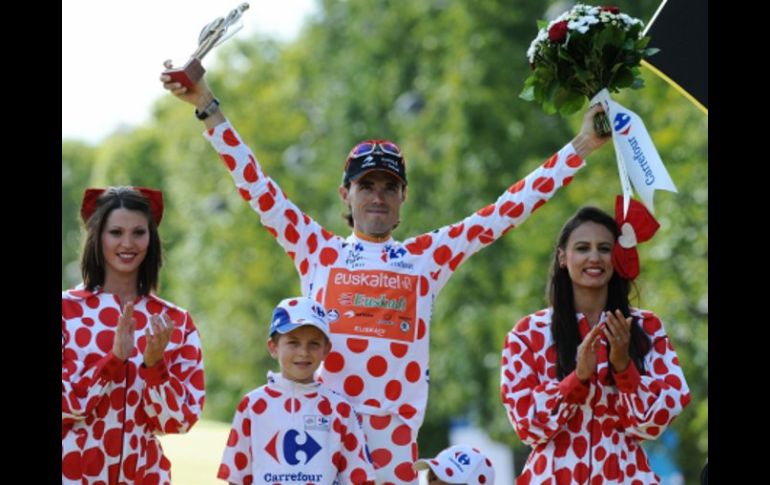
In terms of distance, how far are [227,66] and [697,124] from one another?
15.1m

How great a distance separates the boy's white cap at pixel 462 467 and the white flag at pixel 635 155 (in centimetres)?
139

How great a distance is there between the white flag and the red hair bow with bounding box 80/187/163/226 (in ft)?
6.40

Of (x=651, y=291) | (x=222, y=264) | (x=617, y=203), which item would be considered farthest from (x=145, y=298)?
(x=222, y=264)

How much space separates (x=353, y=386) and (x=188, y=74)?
146 centimetres

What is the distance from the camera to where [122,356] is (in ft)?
19.4

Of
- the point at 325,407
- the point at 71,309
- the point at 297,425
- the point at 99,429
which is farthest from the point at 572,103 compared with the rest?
the point at 99,429

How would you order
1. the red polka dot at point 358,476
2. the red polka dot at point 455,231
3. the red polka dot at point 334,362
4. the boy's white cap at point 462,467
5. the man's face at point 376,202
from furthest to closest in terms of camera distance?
the red polka dot at point 455,231 < the man's face at point 376,202 < the red polka dot at point 334,362 < the red polka dot at point 358,476 < the boy's white cap at point 462,467

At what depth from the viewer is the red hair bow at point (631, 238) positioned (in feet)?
20.4

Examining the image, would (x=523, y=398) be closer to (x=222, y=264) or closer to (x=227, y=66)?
(x=222, y=264)

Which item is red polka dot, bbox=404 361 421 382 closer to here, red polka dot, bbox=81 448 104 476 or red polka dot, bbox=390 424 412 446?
red polka dot, bbox=390 424 412 446

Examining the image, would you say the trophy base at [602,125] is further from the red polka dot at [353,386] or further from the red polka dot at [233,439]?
the red polka dot at [233,439]

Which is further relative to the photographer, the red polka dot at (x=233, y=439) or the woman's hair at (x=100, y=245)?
the woman's hair at (x=100, y=245)

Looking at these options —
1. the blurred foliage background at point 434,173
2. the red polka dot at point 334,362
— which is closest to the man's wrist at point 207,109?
the red polka dot at point 334,362

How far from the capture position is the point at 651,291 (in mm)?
17531
